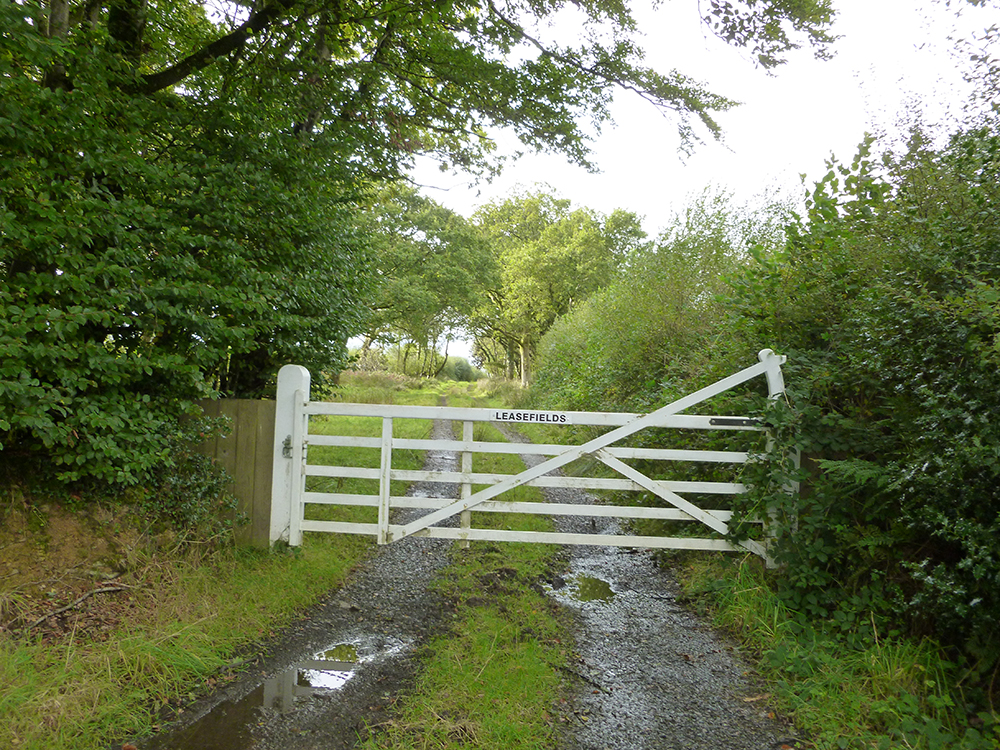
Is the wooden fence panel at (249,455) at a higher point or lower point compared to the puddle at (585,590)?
higher

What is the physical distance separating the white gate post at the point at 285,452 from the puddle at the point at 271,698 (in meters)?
1.59

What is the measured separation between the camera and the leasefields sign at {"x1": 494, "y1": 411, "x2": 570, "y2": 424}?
545cm

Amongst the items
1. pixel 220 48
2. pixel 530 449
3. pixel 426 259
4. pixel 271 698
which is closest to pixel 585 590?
pixel 530 449

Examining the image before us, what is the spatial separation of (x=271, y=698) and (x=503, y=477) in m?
2.68

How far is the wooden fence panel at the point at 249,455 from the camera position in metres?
5.82

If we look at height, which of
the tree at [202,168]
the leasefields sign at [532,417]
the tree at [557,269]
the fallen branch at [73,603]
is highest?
the tree at [557,269]

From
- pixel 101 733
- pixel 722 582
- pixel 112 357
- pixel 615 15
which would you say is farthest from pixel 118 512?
pixel 615 15

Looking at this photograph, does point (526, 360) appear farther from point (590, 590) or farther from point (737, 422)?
point (737, 422)

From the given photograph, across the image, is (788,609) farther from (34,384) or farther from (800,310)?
(34,384)

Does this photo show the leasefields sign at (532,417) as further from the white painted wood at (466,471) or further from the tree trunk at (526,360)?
the tree trunk at (526,360)

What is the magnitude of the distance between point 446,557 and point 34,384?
3.98 meters

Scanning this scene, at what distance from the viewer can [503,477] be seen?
19.2 feet

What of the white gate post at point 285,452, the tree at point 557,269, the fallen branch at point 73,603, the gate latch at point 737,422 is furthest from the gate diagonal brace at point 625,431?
the tree at point 557,269

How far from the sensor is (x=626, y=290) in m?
12.6
